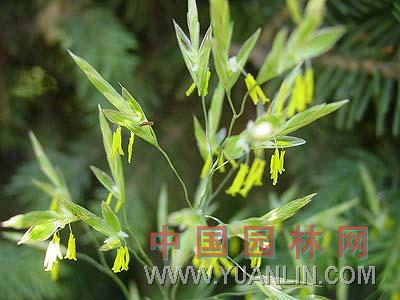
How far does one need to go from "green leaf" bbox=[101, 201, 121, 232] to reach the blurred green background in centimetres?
12

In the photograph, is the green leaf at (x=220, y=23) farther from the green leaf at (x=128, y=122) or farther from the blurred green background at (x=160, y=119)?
the blurred green background at (x=160, y=119)

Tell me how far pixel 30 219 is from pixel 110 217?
0.09 feet

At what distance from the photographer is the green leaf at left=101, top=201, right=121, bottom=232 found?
0.16 m

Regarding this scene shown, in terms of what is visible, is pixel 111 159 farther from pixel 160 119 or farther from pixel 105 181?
pixel 160 119

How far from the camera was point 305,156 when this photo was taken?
37cm

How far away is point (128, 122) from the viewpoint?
5.9 inches

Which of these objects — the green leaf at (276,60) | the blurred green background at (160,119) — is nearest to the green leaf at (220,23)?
the green leaf at (276,60)

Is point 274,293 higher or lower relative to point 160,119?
lower

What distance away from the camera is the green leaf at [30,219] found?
0.14 m

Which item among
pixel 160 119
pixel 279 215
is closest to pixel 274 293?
pixel 279 215

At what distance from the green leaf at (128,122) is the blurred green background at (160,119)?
0.42 ft

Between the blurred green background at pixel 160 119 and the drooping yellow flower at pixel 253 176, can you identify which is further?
the blurred green background at pixel 160 119

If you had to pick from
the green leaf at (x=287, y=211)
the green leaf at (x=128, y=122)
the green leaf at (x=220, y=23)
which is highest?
the green leaf at (x=220, y=23)

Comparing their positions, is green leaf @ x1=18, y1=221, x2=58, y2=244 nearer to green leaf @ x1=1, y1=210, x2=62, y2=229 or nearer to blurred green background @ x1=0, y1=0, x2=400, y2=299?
green leaf @ x1=1, y1=210, x2=62, y2=229
